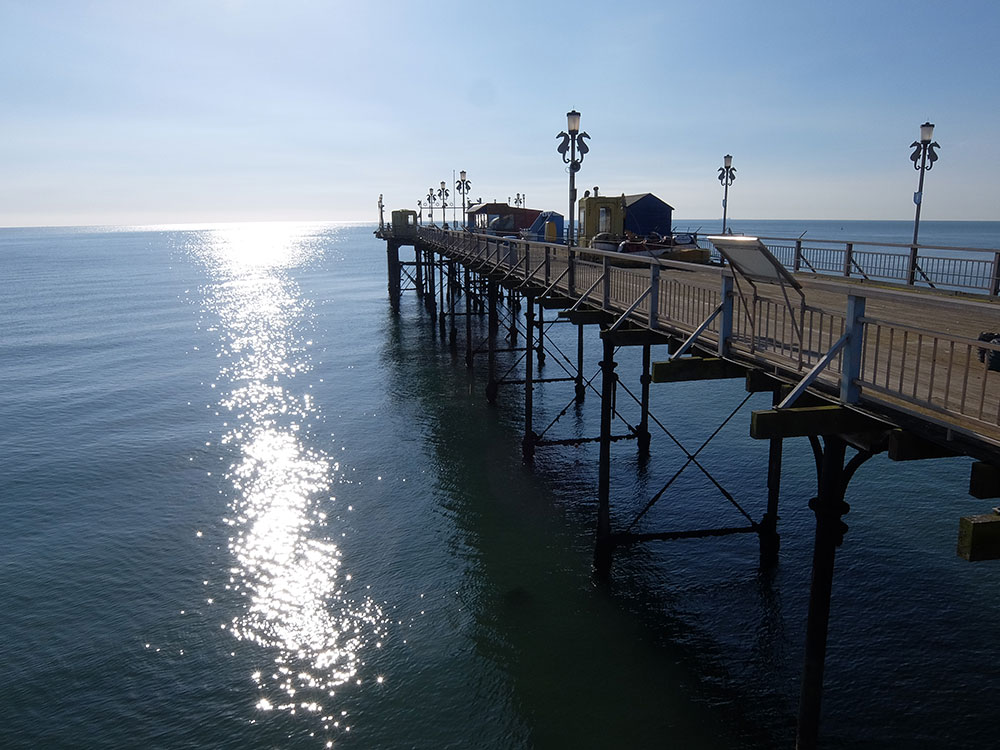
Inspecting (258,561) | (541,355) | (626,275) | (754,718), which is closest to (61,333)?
(541,355)

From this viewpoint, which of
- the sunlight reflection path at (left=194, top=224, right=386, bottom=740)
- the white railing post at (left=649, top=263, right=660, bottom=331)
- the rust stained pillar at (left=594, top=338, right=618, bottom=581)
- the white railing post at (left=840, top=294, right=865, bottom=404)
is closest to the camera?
the white railing post at (left=840, top=294, right=865, bottom=404)

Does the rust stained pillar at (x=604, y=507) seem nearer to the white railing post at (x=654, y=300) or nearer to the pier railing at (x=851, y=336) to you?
the pier railing at (x=851, y=336)

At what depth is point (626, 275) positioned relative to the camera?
42.5ft

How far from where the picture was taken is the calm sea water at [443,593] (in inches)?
388

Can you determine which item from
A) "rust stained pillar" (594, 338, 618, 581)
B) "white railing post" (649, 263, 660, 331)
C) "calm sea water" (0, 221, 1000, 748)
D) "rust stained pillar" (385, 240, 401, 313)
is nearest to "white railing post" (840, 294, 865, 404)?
"white railing post" (649, 263, 660, 331)

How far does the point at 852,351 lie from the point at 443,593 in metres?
8.89

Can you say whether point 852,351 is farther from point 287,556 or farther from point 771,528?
point 287,556

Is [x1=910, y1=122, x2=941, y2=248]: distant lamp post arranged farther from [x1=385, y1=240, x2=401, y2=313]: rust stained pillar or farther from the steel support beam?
[x1=385, y1=240, x2=401, y2=313]: rust stained pillar

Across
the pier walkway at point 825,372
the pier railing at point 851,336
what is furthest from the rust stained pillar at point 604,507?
the pier railing at point 851,336

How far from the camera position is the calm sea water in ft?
32.3

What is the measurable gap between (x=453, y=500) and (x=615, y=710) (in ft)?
26.3

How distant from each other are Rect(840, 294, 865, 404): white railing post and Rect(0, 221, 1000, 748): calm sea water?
5.22 metres

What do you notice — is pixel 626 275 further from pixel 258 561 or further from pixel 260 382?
pixel 260 382

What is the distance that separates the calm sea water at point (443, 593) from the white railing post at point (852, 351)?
206 inches
